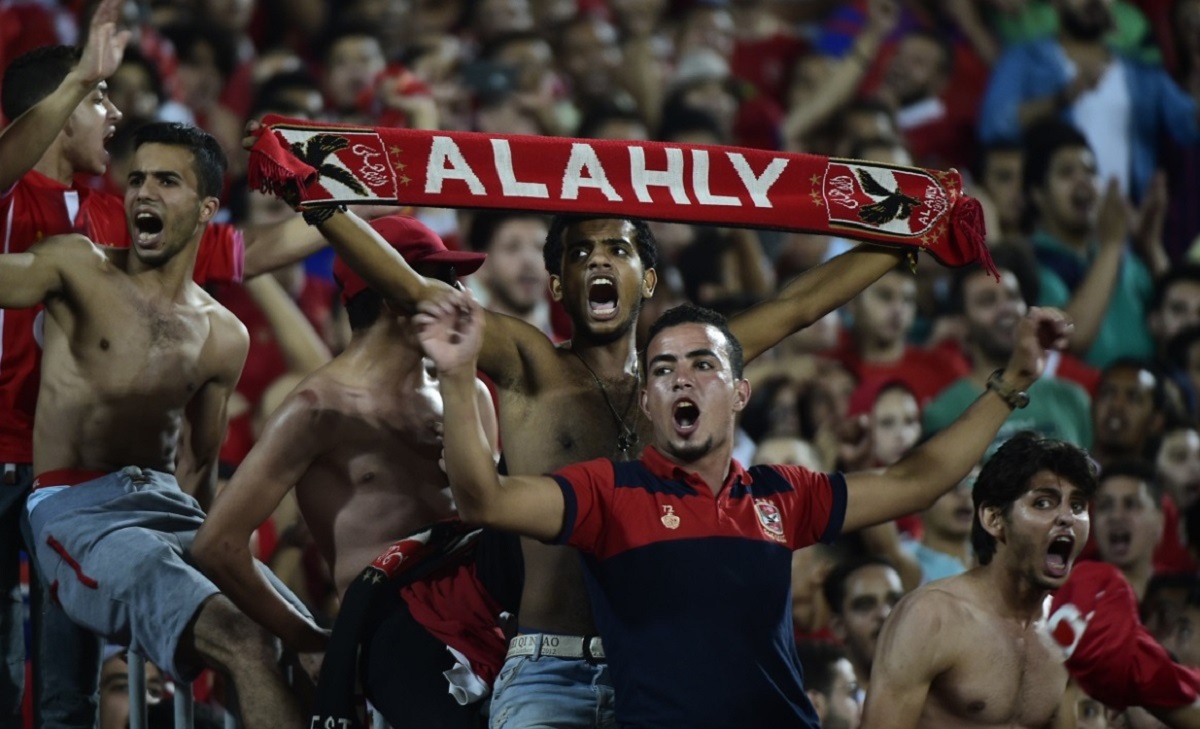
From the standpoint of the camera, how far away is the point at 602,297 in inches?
175

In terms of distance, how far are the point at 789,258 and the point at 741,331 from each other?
15.8ft

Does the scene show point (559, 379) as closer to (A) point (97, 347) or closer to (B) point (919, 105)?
(A) point (97, 347)

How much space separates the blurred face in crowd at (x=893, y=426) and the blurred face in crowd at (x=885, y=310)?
2.58 ft

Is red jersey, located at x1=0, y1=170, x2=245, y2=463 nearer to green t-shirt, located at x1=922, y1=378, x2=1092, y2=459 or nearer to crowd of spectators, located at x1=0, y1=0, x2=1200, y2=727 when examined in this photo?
crowd of spectators, located at x1=0, y1=0, x2=1200, y2=727

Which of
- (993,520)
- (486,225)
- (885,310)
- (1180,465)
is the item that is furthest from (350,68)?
(993,520)

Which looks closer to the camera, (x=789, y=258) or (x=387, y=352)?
(x=387, y=352)

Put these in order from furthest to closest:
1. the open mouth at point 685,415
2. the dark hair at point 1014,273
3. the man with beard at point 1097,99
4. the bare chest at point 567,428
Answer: the man with beard at point 1097,99 → the dark hair at point 1014,273 → the bare chest at point 567,428 → the open mouth at point 685,415

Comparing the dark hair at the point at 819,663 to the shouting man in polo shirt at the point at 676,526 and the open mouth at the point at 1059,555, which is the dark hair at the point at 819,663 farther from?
the shouting man in polo shirt at the point at 676,526

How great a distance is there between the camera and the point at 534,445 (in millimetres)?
4355

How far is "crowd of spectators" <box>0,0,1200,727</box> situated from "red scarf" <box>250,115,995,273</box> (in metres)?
1.79

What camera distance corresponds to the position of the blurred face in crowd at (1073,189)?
891 cm

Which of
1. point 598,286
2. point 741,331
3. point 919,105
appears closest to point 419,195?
point 598,286

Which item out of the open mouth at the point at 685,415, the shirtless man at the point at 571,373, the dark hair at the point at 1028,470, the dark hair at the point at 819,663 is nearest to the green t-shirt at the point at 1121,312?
the dark hair at the point at 819,663

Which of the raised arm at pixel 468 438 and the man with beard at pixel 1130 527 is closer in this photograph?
the raised arm at pixel 468 438
